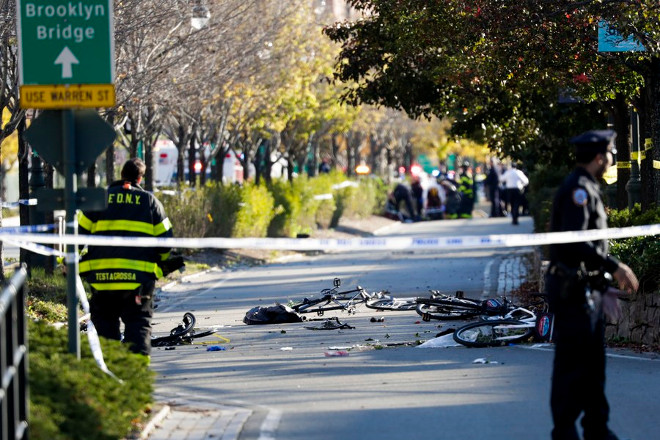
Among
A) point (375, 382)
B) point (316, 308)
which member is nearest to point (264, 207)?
point (316, 308)

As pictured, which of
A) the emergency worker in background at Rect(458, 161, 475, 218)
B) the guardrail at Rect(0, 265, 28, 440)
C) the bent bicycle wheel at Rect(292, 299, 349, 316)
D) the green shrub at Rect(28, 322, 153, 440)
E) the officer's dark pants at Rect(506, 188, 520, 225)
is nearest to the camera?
the guardrail at Rect(0, 265, 28, 440)

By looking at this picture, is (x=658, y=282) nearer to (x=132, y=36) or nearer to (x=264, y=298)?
(x=264, y=298)

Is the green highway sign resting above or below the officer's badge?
above

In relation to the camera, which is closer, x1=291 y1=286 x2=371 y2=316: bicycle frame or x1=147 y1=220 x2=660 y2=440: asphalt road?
x1=147 y1=220 x2=660 y2=440: asphalt road

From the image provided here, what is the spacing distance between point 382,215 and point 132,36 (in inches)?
1117

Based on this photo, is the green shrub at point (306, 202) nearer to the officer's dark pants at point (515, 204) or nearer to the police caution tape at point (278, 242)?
the officer's dark pants at point (515, 204)

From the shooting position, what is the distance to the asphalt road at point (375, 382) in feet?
26.5

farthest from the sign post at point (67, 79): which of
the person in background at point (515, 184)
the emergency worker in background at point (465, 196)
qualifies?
the emergency worker in background at point (465, 196)

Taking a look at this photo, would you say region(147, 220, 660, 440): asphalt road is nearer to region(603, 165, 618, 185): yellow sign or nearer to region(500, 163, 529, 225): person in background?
region(603, 165, 618, 185): yellow sign

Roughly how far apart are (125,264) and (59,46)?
1.88 meters

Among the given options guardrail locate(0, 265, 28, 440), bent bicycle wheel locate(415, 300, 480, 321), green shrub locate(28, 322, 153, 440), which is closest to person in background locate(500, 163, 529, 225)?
bent bicycle wheel locate(415, 300, 480, 321)

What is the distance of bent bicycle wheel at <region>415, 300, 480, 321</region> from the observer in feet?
44.3

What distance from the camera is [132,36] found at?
61.7ft

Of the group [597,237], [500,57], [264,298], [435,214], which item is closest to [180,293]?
[264,298]
